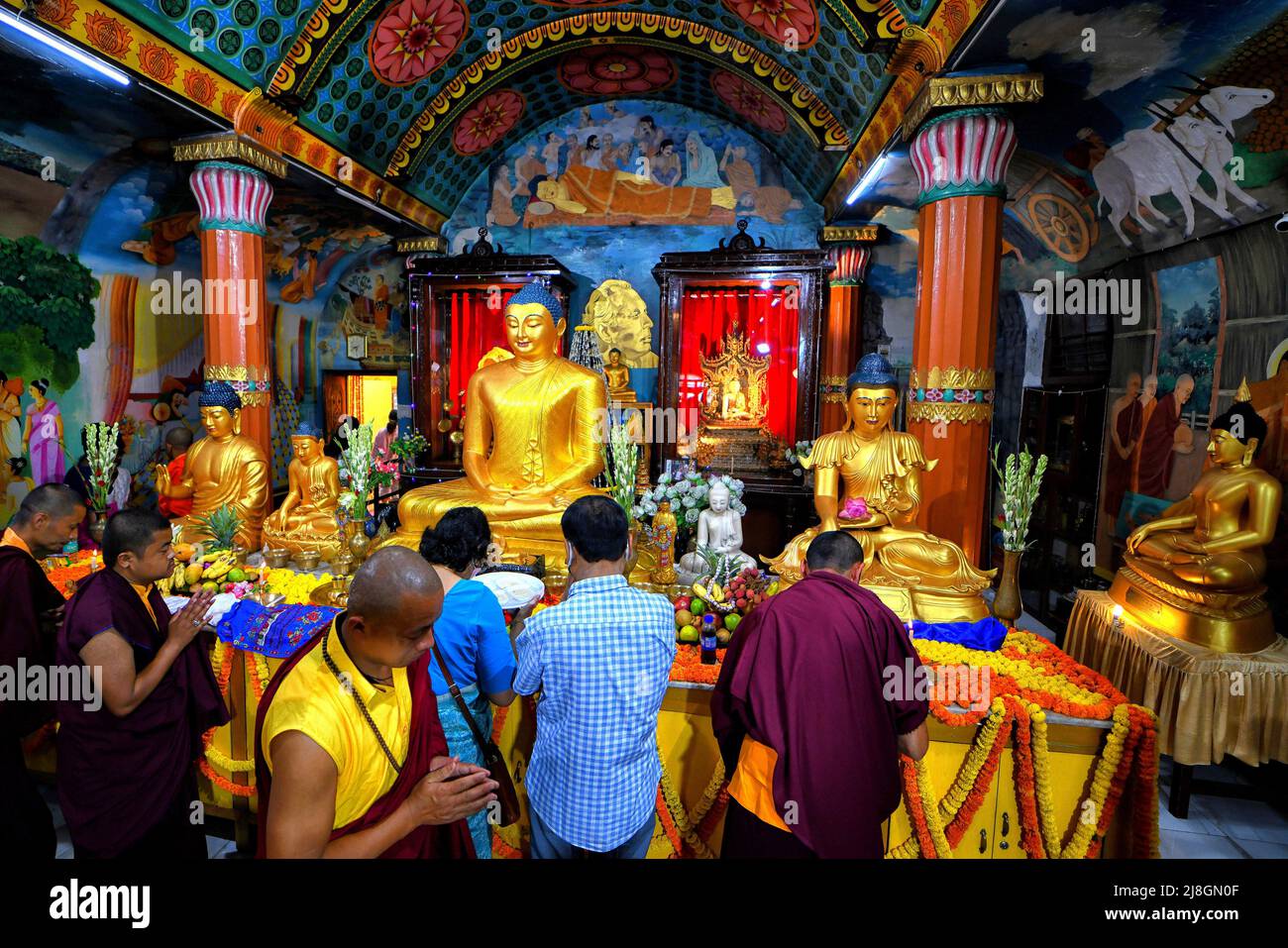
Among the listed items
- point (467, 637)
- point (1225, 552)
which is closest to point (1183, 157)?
point (1225, 552)

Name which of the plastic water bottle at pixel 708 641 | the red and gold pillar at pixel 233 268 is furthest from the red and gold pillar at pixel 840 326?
the red and gold pillar at pixel 233 268

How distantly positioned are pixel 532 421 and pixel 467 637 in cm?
334

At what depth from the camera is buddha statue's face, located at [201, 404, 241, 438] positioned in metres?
5.50

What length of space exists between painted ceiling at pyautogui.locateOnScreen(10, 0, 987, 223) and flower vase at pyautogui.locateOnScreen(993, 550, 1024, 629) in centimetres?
326

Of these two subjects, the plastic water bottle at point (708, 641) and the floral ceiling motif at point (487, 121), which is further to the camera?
the floral ceiling motif at point (487, 121)

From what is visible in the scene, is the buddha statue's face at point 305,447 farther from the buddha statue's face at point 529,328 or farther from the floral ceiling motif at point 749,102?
the floral ceiling motif at point 749,102

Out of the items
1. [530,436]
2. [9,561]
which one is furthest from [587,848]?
[530,436]

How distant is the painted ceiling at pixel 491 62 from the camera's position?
16.9ft

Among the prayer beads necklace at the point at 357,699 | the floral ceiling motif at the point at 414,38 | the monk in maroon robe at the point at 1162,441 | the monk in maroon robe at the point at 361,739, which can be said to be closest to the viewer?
the monk in maroon robe at the point at 361,739

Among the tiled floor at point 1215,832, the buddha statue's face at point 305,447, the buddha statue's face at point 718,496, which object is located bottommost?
the tiled floor at point 1215,832

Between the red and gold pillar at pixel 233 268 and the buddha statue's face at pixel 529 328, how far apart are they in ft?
9.04

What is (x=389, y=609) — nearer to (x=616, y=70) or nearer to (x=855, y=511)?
(x=855, y=511)

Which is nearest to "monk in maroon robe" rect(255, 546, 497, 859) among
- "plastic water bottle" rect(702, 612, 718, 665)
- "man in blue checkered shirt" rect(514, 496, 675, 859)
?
"man in blue checkered shirt" rect(514, 496, 675, 859)

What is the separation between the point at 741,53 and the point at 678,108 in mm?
2295
